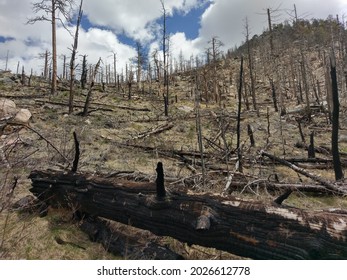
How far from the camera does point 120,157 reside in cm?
988

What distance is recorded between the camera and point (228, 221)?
3260 mm

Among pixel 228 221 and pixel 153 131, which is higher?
pixel 153 131

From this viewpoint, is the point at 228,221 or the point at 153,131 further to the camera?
the point at 153,131

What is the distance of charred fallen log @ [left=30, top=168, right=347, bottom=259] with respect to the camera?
2803 millimetres

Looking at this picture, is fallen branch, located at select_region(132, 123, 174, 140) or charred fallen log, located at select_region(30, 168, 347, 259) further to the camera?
fallen branch, located at select_region(132, 123, 174, 140)

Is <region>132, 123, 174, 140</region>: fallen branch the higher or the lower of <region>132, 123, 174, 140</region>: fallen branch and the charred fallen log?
the higher

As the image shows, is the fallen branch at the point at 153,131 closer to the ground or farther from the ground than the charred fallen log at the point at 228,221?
farther from the ground

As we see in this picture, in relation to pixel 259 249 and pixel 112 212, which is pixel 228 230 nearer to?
pixel 259 249

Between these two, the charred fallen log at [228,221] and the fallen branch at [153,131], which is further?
the fallen branch at [153,131]

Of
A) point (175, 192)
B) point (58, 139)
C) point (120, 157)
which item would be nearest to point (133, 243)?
point (175, 192)

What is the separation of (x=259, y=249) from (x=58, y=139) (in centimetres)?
1012

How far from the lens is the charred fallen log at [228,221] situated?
280 cm

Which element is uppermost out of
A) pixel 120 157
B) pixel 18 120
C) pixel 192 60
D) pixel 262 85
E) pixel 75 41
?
pixel 192 60

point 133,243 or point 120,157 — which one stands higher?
point 120,157
